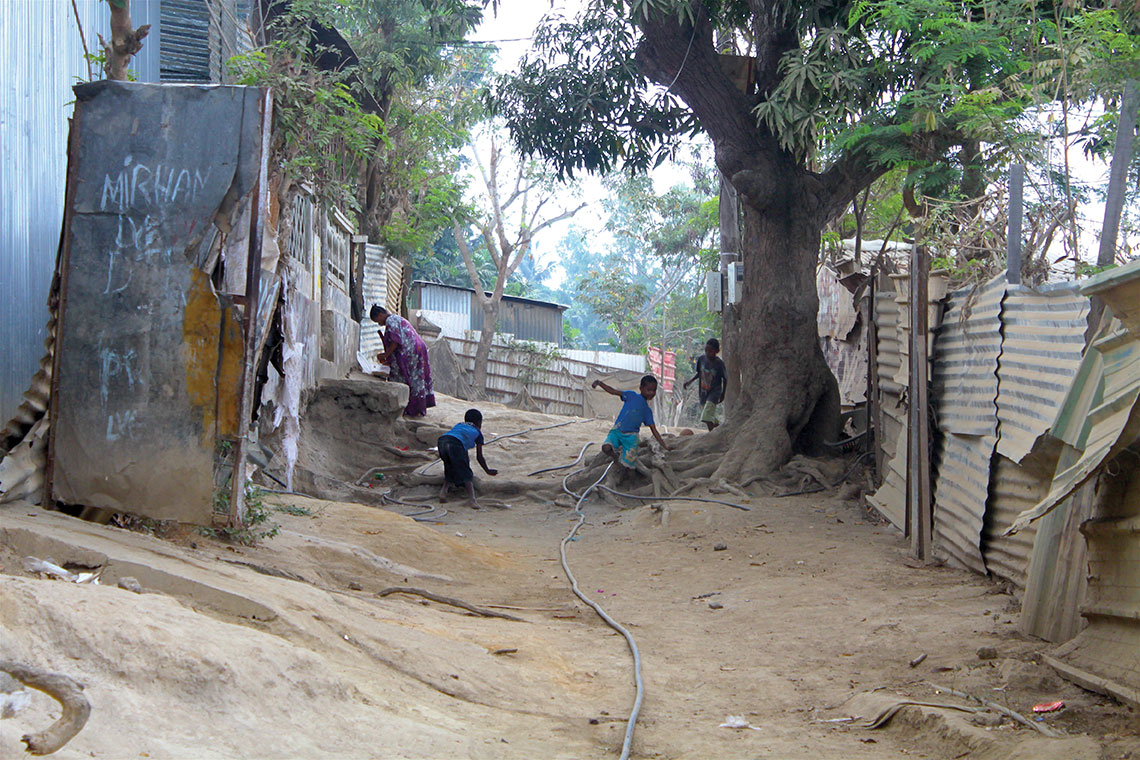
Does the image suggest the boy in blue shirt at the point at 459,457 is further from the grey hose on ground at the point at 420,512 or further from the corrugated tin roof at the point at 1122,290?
the corrugated tin roof at the point at 1122,290

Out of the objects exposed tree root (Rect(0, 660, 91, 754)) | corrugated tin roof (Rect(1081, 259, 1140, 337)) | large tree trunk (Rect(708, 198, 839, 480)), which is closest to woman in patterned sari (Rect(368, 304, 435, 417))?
large tree trunk (Rect(708, 198, 839, 480))

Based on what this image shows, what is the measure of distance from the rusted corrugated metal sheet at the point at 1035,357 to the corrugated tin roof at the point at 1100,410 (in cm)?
19

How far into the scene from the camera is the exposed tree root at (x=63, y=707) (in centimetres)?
177

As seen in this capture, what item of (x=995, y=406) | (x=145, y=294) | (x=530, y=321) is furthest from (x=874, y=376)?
(x=530, y=321)

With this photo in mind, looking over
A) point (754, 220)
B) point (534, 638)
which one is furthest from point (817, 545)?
point (754, 220)

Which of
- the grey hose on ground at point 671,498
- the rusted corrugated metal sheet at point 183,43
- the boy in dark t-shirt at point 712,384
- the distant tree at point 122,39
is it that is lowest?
the grey hose on ground at point 671,498

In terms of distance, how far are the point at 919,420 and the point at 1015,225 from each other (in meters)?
1.63

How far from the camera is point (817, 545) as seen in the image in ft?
25.0

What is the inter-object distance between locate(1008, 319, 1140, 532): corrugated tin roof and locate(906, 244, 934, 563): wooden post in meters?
2.17

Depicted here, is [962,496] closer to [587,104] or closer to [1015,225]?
[1015,225]

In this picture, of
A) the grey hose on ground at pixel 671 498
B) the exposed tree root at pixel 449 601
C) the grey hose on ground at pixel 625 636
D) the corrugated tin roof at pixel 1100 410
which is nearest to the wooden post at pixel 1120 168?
the corrugated tin roof at pixel 1100 410

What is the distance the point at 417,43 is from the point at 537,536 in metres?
10.8

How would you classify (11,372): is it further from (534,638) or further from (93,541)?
(534,638)

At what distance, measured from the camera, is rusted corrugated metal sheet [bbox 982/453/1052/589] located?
194 inches
